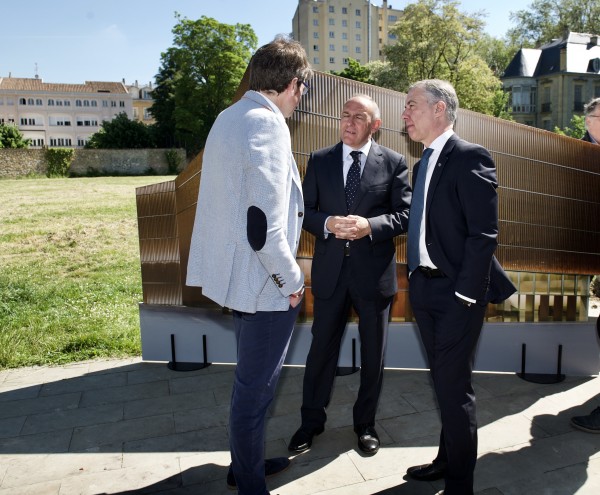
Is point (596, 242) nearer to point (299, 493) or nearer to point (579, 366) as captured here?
point (579, 366)

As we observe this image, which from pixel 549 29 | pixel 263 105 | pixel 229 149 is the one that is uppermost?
pixel 549 29

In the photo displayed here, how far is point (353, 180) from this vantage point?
126 inches

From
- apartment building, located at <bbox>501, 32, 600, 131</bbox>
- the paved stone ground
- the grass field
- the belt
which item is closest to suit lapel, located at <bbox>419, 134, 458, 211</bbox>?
the belt

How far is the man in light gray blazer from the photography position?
2162 mm

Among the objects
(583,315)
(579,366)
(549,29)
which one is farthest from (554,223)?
(549,29)

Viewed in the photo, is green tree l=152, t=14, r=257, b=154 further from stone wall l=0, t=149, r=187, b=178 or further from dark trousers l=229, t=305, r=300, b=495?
dark trousers l=229, t=305, r=300, b=495

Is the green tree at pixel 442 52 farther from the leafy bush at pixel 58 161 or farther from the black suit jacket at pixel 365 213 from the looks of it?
the black suit jacket at pixel 365 213

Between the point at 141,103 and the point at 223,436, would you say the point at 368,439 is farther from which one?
the point at 141,103

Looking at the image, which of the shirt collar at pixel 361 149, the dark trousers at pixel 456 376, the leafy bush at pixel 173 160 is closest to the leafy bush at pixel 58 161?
the leafy bush at pixel 173 160

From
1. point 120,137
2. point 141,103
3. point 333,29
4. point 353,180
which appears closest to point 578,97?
point 120,137

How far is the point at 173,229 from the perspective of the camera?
4.73 m

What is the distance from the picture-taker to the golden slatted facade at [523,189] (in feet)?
12.8

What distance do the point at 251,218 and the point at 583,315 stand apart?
3.43 meters

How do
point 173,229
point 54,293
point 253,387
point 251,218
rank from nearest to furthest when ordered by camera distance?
point 251,218, point 253,387, point 173,229, point 54,293
